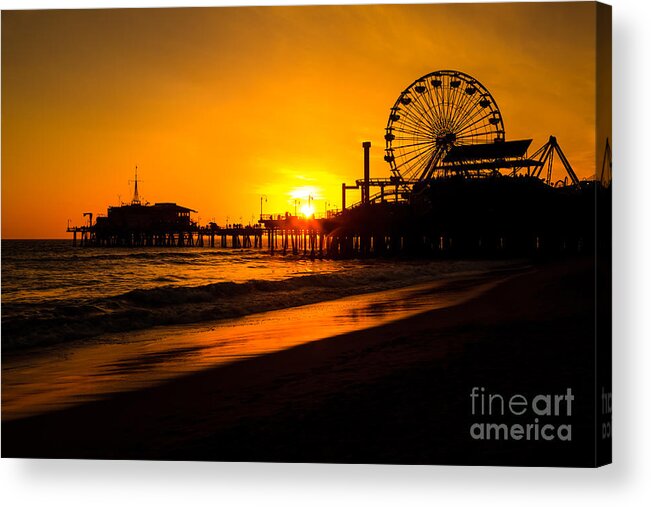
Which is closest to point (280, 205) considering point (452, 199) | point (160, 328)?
point (160, 328)

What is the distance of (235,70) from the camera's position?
734 cm

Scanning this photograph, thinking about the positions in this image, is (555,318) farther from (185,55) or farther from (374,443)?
(185,55)

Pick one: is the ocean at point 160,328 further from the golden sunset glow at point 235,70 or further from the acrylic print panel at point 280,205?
the golden sunset glow at point 235,70

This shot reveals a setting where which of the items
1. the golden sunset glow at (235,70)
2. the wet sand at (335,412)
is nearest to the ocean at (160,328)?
the wet sand at (335,412)

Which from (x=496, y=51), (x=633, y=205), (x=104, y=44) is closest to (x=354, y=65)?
(x=496, y=51)

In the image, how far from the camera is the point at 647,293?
5.83 metres

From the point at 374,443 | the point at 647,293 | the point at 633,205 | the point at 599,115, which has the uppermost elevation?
the point at 599,115

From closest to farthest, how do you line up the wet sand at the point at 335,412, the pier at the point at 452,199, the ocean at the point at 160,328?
1. the wet sand at the point at 335,412
2. the ocean at the point at 160,328
3. the pier at the point at 452,199

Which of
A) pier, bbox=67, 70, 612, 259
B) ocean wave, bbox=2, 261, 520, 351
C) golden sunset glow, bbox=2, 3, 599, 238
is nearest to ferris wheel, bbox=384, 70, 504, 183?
pier, bbox=67, 70, 612, 259

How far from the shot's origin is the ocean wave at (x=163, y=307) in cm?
900

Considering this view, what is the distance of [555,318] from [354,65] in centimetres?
351

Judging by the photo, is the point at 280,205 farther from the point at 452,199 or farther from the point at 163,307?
the point at 452,199

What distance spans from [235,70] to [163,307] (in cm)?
599

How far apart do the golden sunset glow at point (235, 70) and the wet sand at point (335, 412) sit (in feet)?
6.27
